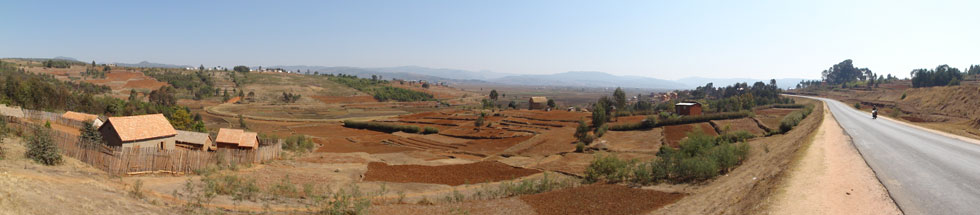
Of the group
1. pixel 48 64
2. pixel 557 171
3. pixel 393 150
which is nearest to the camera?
pixel 557 171

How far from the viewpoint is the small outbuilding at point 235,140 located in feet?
99.9

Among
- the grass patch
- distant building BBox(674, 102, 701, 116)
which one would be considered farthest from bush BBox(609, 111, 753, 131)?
the grass patch

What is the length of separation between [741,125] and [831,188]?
41586 mm

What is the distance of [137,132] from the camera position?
83.8 feet

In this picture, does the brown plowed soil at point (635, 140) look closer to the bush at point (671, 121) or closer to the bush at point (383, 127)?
the bush at point (671, 121)

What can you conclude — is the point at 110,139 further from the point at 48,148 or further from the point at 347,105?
the point at 347,105

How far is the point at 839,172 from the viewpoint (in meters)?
15.7

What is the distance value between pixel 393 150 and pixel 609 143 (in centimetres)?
2375

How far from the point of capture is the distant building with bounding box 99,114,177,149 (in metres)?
24.9

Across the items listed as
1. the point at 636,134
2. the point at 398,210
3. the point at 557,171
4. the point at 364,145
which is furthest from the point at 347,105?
the point at 398,210

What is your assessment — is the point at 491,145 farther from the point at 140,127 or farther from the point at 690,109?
the point at 690,109

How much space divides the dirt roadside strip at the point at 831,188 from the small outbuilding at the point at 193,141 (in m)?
33.6

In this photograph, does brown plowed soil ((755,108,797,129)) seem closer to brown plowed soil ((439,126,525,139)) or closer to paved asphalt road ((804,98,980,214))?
paved asphalt road ((804,98,980,214))

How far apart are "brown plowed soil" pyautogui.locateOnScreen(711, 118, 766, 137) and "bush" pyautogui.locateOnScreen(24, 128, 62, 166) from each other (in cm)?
5178
